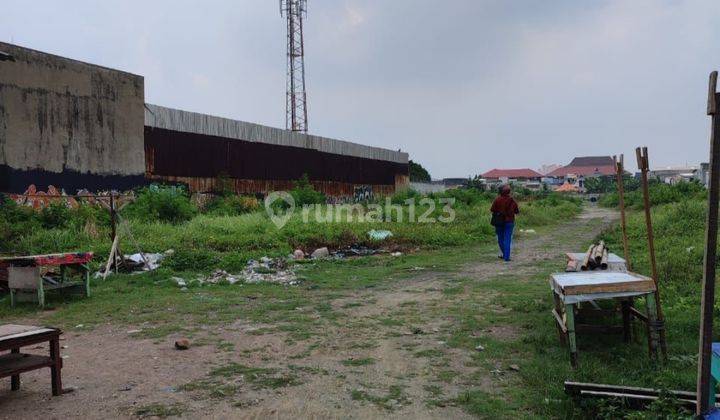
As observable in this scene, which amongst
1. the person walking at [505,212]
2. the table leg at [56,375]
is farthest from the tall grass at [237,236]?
the table leg at [56,375]

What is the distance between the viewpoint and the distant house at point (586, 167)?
93.2m

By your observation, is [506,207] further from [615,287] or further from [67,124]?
[67,124]

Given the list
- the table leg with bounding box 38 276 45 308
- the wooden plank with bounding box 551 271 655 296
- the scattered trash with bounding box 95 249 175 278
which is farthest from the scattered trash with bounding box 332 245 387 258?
the wooden plank with bounding box 551 271 655 296

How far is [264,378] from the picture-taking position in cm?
471

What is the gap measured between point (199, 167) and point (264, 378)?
1783cm

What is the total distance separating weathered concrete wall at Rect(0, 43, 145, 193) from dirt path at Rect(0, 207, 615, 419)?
11612 millimetres

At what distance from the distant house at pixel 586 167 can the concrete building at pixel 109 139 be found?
75.9 meters

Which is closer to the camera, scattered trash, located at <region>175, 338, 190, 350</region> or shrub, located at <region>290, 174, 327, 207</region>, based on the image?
scattered trash, located at <region>175, 338, 190, 350</region>

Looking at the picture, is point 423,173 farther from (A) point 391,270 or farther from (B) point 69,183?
(A) point 391,270

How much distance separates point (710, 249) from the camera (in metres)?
2.77

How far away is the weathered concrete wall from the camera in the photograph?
1565 centimetres

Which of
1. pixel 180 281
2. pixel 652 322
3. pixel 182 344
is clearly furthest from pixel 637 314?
pixel 180 281

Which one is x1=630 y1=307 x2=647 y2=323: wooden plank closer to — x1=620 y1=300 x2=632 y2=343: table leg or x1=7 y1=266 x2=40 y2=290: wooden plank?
x1=620 y1=300 x2=632 y2=343: table leg

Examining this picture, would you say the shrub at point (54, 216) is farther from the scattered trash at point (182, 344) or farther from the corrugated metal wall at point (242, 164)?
the scattered trash at point (182, 344)
